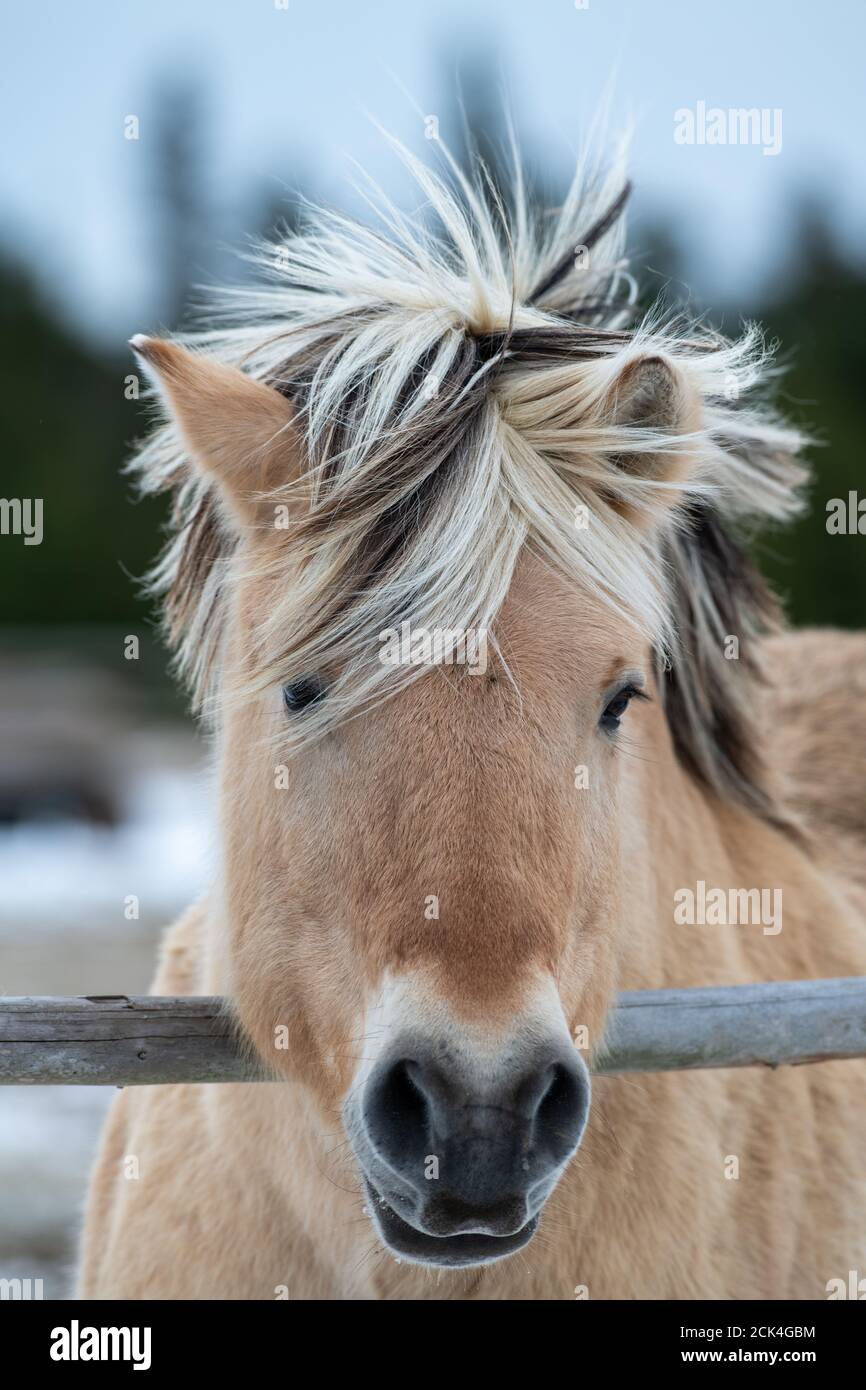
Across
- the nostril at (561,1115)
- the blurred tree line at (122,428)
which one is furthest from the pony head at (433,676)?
the blurred tree line at (122,428)

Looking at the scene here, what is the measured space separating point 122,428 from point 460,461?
28165 mm

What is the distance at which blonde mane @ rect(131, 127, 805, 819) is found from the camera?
2.40m

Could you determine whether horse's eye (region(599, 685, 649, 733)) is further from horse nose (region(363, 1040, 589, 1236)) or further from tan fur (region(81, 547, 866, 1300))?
horse nose (region(363, 1040, 589, 1236))

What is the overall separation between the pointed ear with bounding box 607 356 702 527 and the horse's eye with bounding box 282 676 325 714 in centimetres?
74

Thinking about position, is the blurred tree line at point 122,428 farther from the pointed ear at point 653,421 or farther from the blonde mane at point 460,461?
the pointed ear at point 653,421

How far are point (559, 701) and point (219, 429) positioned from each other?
88cm

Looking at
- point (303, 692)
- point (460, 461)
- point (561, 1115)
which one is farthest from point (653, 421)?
point (561, 1115)

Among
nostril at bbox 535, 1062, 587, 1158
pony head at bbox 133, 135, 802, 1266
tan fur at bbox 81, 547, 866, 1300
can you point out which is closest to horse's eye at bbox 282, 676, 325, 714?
pony head at bbox 133, 135, 802, 1266

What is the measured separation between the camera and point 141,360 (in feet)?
8.36

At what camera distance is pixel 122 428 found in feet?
95.7

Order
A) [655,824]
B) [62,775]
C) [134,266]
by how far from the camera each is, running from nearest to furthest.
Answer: [655,824], [62,775], [134,266]

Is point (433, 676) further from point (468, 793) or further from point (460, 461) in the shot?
point (460, 461)

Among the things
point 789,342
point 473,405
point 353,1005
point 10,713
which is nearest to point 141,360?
point 473,405
